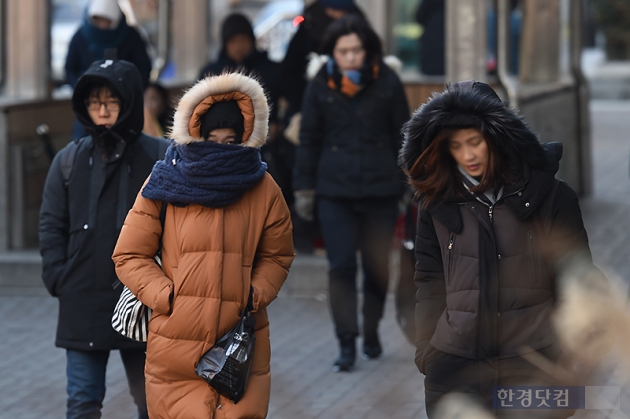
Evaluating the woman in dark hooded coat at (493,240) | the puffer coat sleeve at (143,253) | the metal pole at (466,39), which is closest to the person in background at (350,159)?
the metal pole at (466,39)

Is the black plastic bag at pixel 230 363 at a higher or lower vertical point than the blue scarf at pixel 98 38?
lower

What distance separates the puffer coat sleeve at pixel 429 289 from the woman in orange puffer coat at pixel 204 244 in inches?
23.6

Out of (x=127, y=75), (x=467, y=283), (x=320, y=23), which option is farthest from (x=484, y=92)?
(x=320, y=23)

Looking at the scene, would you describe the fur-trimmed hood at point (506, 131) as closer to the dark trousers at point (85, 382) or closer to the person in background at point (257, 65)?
the dark trousers at point (85, 382)

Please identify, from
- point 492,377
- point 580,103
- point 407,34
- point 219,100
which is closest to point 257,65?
point 407,34

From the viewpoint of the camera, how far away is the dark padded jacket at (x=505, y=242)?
3471 millimetres

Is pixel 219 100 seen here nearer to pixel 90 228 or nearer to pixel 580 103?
pixel 90 228

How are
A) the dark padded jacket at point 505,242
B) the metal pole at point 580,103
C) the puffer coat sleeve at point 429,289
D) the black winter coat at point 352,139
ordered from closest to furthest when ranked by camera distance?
the dark padded jacket at point 505,242, the puffer coat sleeve at point 429,289, the black winter coat at point 352,139, the metal pole at point 580,103

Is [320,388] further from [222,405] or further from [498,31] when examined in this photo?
[498,31]

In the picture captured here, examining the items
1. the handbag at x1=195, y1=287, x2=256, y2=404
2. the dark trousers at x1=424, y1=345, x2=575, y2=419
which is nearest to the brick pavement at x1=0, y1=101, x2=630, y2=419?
the dark trousers at x1=424, y1=345, x2=575, y2=419

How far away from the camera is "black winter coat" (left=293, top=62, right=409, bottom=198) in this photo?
21.2 ft

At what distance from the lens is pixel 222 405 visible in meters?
3.85

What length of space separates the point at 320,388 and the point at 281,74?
365 cm

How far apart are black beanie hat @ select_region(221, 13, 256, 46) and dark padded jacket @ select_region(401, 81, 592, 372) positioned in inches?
230
